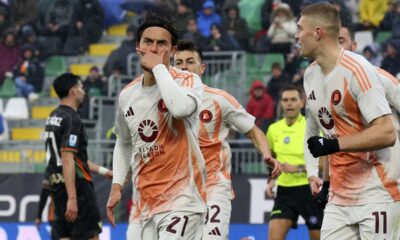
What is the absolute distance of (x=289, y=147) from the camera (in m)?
12.5

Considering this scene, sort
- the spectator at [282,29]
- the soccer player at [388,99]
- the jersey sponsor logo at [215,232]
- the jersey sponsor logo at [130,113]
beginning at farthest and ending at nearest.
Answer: the spectator at [282,29] → the jersey sponsor logo at [215,232] → the soccer player at [388,99] → the jersey sponsor logo at [130,113]

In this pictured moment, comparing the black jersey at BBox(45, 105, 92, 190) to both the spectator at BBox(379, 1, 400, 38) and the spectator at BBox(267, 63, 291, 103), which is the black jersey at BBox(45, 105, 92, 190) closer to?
the spectator at BBox(267, 63, 291, 103)

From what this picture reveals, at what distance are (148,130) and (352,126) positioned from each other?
138cm

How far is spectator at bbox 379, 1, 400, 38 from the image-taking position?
19.1m

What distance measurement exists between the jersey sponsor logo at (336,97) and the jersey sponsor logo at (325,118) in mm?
136

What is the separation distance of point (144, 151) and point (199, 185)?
17.5 inches

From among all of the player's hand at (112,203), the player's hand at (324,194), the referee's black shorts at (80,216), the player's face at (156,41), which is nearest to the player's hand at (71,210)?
the referee's black shorts at (80,216)

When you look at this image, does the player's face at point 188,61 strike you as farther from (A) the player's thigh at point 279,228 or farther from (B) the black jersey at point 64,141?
(A) the player's thigh at point 279,228

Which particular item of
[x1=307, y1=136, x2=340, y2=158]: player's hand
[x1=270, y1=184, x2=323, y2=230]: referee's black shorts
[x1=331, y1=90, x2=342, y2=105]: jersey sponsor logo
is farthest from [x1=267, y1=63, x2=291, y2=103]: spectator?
[x1=307, y1=136, x2=340, y2=158]: player's hand

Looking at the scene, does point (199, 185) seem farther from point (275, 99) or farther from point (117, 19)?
point (117, 19)

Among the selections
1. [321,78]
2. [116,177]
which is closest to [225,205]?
[116,177]

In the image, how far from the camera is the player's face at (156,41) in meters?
7.18

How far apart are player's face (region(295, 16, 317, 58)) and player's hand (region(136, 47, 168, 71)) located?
918mm

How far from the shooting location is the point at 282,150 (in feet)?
41.1
